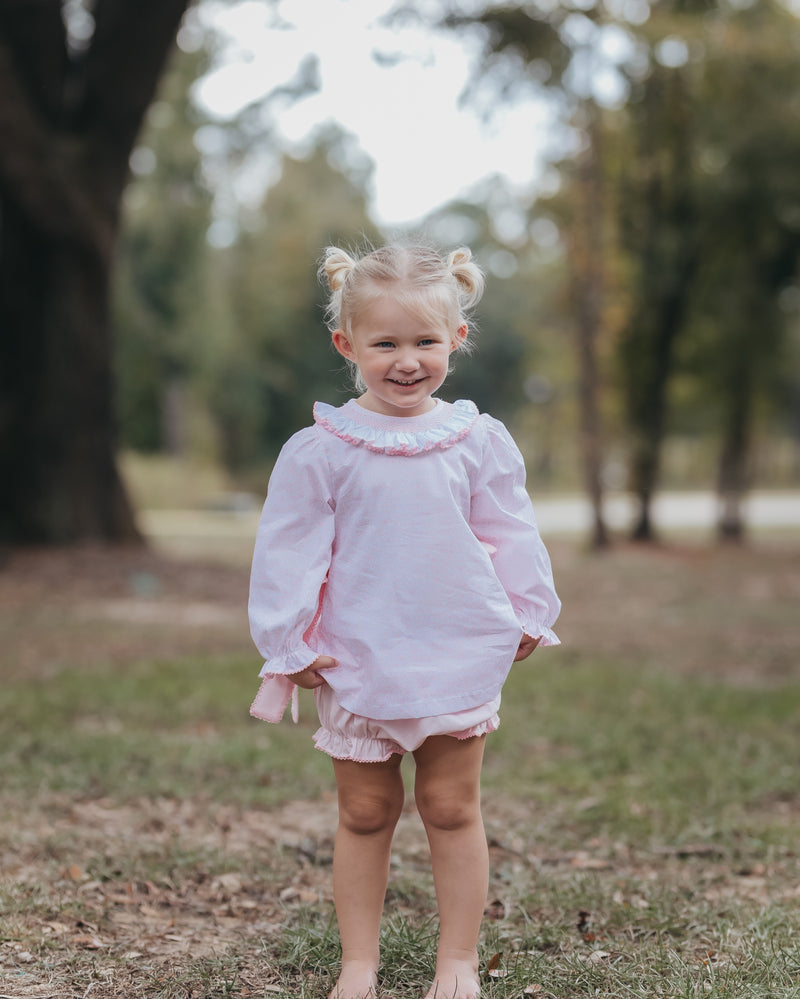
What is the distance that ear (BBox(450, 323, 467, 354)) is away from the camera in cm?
263

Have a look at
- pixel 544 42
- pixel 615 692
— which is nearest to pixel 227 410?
pixel 544 42

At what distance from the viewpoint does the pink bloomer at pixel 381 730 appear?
241 centimetres

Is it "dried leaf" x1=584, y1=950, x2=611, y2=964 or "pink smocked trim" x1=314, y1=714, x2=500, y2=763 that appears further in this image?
"dried leaf" x1=584, y1=950, x2=611, y2=964

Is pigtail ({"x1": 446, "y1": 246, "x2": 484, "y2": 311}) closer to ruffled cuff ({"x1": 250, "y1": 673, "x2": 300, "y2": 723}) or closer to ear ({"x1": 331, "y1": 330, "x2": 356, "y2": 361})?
ear ({"x1": 331, "y1": 330, "x2": 356, "y2": 361})

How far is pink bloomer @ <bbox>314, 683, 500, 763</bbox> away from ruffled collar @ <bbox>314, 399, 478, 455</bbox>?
57 centimetres

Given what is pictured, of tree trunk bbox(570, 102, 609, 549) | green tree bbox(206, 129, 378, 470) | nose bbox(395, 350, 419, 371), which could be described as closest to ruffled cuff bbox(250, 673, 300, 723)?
nose bbox(395, 350, 419, 371)

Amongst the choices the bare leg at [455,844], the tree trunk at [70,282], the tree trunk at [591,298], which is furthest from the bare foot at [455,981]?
the tree trunk at [591,298]

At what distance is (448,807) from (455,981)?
39 centimetres

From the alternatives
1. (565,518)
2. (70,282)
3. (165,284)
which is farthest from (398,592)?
(165,284)

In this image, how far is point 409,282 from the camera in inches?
98.7

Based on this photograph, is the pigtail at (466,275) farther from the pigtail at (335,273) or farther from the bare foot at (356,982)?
the bare foot at (356,982)

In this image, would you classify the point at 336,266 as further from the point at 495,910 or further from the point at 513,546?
the point at 495,910

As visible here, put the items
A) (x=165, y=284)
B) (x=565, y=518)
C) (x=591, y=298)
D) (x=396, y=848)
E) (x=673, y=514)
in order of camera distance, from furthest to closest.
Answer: (x=165, y=284) → (x=673, y=514) → (x=565, y=518) → (x=591, y=298) → (x=396, y=848)

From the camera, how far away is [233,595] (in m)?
10.4
